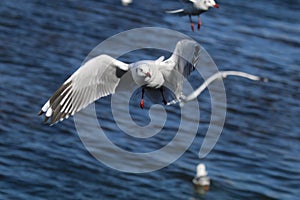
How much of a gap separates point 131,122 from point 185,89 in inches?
75.2

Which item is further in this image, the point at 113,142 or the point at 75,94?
the point at 113,142

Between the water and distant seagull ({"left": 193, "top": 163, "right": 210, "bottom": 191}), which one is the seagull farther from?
the water

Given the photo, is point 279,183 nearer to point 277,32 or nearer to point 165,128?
point 165,128

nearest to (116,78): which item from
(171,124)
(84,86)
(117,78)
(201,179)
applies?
(117,78)

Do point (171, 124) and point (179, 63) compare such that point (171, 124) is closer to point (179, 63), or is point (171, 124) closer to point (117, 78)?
point (117, 78)

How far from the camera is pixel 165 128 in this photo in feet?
64.3

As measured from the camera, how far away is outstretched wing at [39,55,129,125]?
11039mm

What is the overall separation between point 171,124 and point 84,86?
28.3ft

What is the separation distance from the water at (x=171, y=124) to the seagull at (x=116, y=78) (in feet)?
19.6

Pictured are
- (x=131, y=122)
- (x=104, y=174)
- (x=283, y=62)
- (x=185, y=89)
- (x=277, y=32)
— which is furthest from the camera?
(x=277, y=32)

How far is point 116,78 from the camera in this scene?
448 inches

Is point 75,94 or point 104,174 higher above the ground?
point 75,94

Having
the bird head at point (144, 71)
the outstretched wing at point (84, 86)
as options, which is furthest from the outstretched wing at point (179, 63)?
the outstretched wing at point (84, 86)

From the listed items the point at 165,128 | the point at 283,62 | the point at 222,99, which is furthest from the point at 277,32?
the point at 165,128
